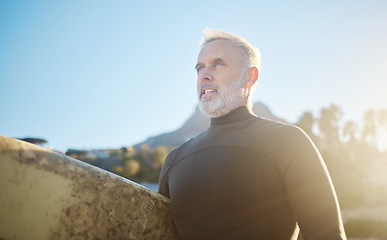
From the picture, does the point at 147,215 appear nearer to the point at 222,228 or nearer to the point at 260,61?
the point at 222,228

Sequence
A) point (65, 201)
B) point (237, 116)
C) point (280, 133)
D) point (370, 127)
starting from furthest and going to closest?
point (370, 127) → point (237, 116) → point (280, 133) → point (65, 201)

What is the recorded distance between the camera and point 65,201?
1.38 m

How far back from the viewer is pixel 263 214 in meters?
1.56

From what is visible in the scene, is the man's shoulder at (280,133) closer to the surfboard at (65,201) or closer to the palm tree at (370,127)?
the surfboard at (65,201)

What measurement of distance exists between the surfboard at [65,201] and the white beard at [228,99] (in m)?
0.89

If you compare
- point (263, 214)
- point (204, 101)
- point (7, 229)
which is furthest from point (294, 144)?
point (7, 229)

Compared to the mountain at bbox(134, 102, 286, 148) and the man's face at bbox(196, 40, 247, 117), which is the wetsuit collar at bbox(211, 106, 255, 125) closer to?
the man's face at bbox(196, 40, 247, 117)

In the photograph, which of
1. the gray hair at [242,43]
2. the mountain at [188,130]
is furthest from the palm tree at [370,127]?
the gray hair at [242,43]

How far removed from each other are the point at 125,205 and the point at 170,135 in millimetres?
63639

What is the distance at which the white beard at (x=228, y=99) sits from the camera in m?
2.17

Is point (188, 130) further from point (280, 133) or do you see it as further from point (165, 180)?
point (280, 133)

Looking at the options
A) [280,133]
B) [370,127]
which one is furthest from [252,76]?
[370,127]

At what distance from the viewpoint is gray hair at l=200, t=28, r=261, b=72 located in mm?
2236

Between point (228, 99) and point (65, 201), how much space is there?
140cm
